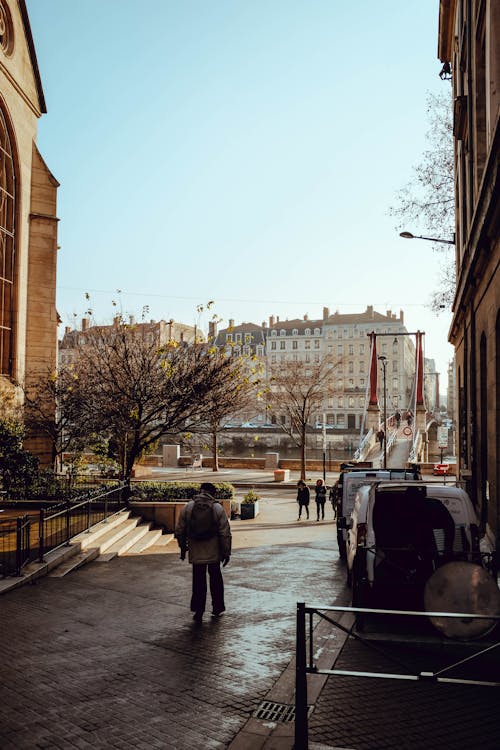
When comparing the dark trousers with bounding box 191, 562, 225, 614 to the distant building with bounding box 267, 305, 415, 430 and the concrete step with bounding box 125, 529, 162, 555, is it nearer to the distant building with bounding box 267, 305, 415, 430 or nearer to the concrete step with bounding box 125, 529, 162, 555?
the concrete step with bounding box 125, 529, 162, 555

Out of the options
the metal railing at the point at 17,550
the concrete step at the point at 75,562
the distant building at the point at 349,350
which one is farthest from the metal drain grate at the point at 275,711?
the distant building at the point at 349,350

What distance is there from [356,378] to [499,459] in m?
116

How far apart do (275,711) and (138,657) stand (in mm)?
1889

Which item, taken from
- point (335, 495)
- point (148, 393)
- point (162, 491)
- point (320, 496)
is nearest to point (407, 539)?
point (162, 491)

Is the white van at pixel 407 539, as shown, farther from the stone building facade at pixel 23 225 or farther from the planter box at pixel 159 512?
the stone building facade at pixel 23 225

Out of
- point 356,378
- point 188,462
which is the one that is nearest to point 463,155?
point 188,462

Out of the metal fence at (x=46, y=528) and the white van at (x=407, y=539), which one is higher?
the white van at (x=407, y=539)

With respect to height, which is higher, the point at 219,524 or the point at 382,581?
the point at 219,524

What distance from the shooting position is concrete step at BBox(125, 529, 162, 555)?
15218 mm

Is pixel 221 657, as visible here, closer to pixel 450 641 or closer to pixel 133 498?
pixel 450 641

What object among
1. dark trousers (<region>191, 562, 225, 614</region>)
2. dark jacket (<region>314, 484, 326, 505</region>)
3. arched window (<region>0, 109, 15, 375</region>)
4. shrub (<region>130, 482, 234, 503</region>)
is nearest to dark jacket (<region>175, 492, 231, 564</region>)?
dark trousers (<region>191, 562, 225, 614</region>)

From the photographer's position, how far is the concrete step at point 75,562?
455 inches

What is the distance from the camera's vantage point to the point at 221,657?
712 cm

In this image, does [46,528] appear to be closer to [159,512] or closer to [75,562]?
[75,562]
